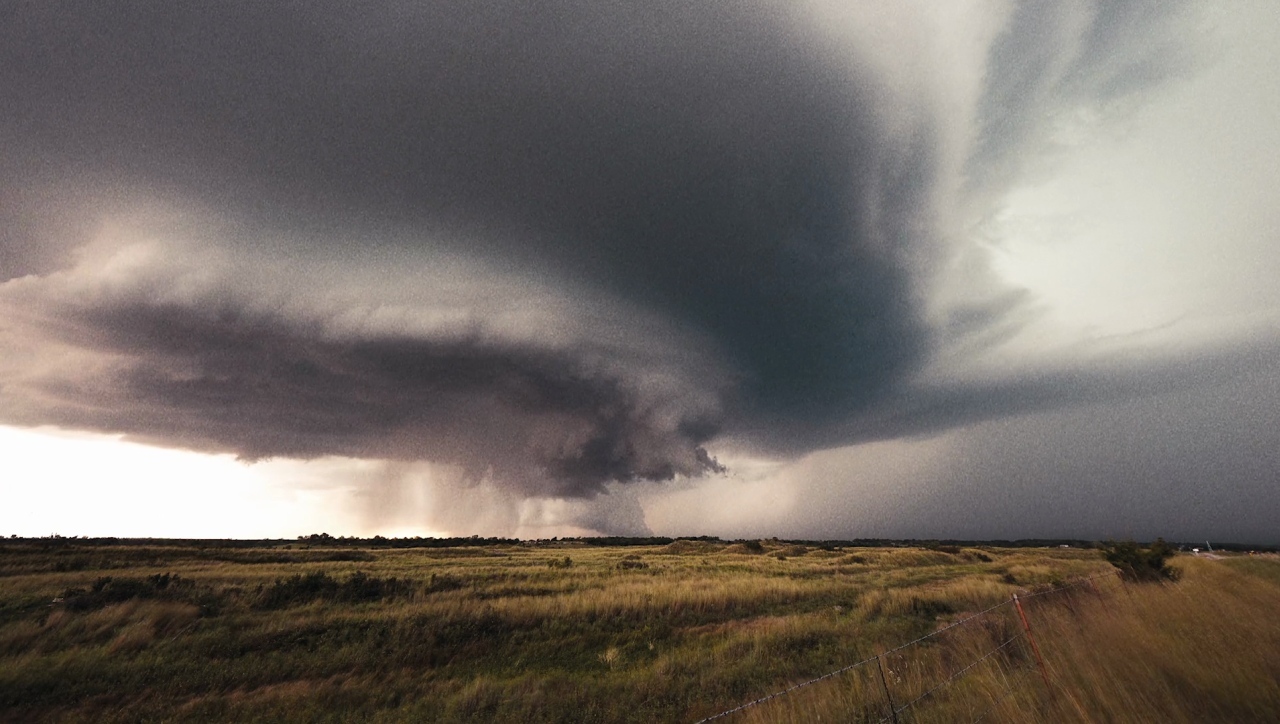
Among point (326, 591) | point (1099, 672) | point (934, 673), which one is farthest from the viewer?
point (326, 591)

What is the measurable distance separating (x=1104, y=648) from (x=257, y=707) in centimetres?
1732

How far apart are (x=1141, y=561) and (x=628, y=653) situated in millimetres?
21441

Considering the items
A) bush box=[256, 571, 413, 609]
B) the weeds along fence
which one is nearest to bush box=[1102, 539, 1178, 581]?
the weeds along fence

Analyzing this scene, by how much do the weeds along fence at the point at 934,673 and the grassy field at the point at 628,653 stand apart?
74mm

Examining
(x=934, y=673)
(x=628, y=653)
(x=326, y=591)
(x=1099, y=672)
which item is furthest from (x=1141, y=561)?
(x=326, y=591)

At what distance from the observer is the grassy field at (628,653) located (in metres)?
8.23

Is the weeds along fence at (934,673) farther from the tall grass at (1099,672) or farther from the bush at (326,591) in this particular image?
the bush at (326,591)

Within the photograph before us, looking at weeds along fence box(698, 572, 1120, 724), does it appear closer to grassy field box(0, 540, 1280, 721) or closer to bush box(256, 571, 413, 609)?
grassy field box(0, 540, 1280, 721)

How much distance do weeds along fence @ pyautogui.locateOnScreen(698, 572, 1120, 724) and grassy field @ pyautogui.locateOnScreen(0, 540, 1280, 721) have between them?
74mm

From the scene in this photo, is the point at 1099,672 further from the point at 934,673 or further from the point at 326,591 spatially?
the point at 326,591

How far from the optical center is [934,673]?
10797 mm

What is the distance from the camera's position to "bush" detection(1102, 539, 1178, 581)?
1910 centimetres

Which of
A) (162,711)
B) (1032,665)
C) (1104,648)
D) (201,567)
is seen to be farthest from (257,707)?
(201,567)

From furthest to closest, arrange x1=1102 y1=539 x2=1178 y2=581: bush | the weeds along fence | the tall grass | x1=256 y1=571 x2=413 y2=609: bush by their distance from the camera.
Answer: x1=256 y1=571 x2=413 y2=609: bush < x1=1102 y1=539 x2=1178 y2=581: bush < the weeds along fence < the tall grass
